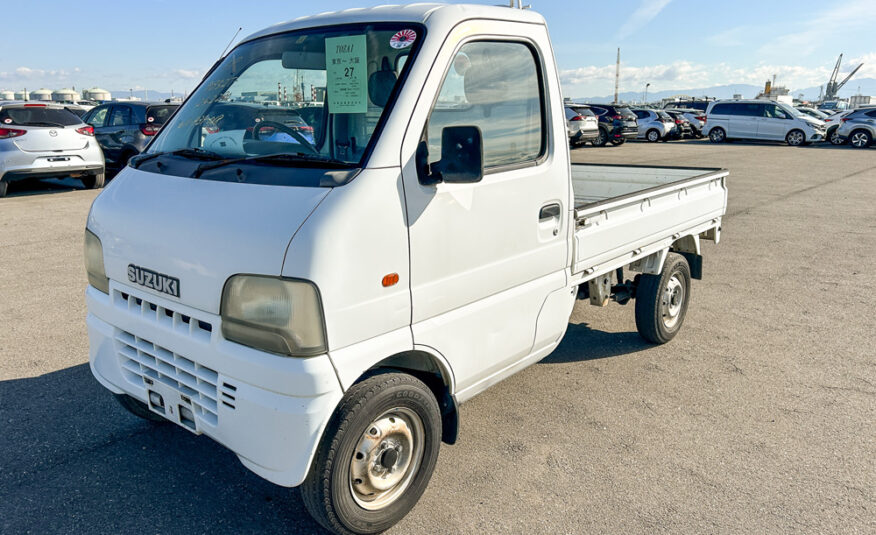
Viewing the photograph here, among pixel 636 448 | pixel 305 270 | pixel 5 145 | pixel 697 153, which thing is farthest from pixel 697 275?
pixel 697 153

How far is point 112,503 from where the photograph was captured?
118 inches

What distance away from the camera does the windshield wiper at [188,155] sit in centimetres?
296

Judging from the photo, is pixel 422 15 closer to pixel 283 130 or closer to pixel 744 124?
pixel 283 130

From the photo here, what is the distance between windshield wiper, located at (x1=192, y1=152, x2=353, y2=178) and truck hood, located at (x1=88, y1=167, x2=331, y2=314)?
0.28ft

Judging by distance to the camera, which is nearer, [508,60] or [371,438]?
[371,438]

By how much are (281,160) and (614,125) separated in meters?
24.7

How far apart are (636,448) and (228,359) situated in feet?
7.57

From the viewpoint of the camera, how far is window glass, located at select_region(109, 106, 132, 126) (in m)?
13.3

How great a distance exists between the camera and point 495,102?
3090mm

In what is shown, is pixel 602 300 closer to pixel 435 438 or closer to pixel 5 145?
pixel 435 438

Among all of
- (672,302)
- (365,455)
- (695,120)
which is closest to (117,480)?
(365,455)

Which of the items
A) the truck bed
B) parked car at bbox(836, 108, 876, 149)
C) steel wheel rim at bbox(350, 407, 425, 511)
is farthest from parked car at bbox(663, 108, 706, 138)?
steel wheel rim at bbox(350, 407, 425, 511)

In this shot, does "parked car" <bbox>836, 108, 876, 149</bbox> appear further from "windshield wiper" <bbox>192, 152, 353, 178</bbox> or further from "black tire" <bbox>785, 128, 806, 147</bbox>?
"windshield wiper" <bbox>192, 152, 353, 178</bbox>

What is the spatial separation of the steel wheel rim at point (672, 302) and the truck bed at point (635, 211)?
401mm
